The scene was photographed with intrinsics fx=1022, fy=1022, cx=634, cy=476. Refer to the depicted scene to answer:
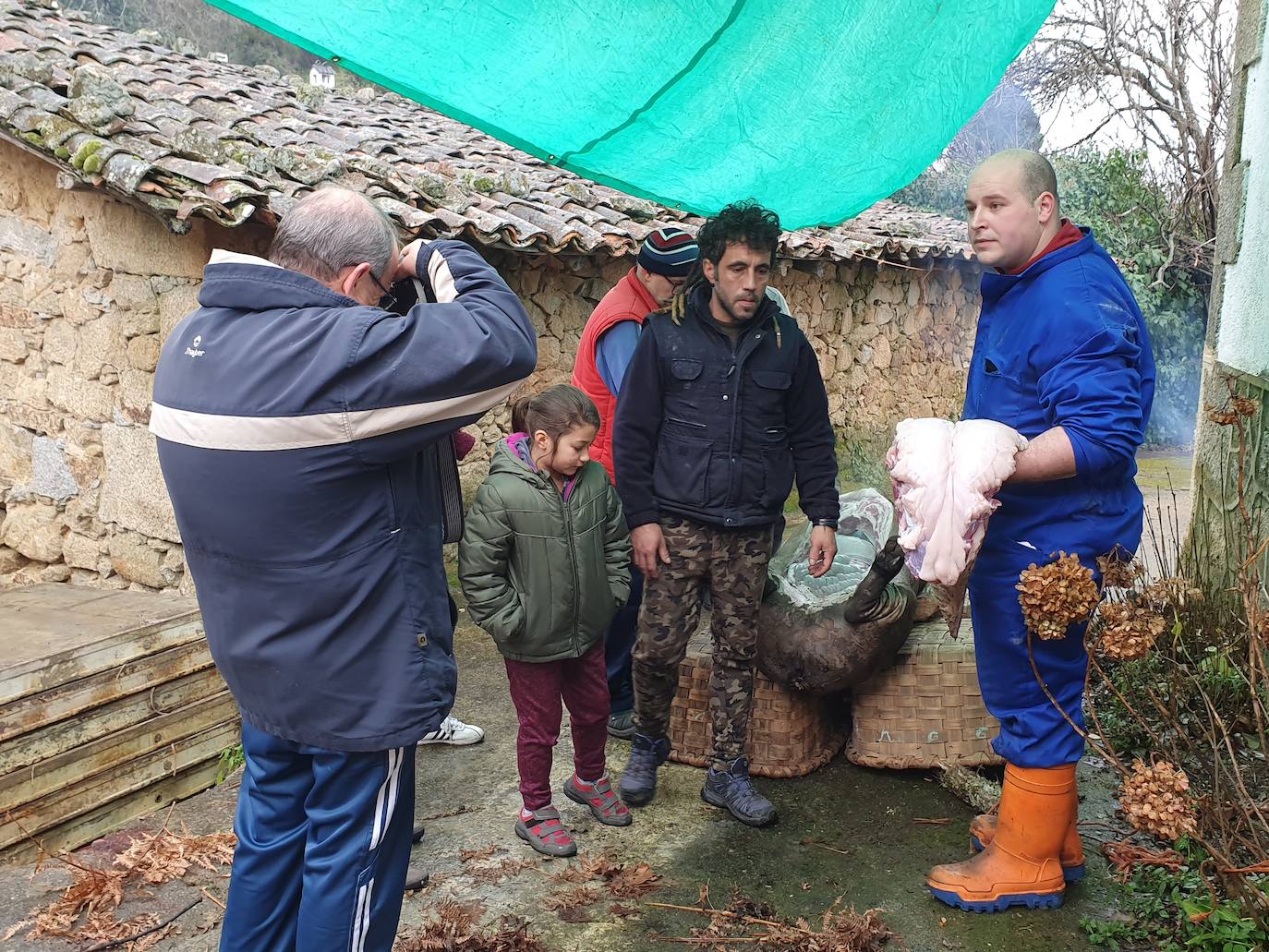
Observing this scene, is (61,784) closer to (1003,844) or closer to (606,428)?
(606,428)

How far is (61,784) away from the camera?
3912mm

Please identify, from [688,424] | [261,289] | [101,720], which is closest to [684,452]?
[688,424]

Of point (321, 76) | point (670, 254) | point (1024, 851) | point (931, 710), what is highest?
point (321, 76)

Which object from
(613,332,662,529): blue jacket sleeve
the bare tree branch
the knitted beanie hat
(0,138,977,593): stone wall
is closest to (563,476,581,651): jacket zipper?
(613,332,662,529): blue jacket sleeve

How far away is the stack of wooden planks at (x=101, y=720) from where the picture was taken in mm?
3791

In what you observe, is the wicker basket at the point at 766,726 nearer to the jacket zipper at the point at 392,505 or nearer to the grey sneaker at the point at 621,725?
the grey sneaker at the point at 621,725

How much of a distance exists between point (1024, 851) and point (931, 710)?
2.64 ft

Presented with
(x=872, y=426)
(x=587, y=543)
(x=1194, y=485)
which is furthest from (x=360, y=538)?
(x=872, y=426)

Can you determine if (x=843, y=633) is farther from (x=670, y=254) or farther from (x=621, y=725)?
(x=670, y=254)

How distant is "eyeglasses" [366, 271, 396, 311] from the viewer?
2.13 m

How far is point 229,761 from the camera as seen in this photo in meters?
4.47

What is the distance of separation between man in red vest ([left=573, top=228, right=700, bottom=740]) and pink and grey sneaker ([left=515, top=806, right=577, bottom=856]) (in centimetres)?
55

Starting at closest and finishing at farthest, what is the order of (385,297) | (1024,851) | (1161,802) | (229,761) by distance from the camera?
(1161,802) → (385,297) → (1024,851) → (229,761)

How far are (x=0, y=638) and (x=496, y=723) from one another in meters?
2.14
